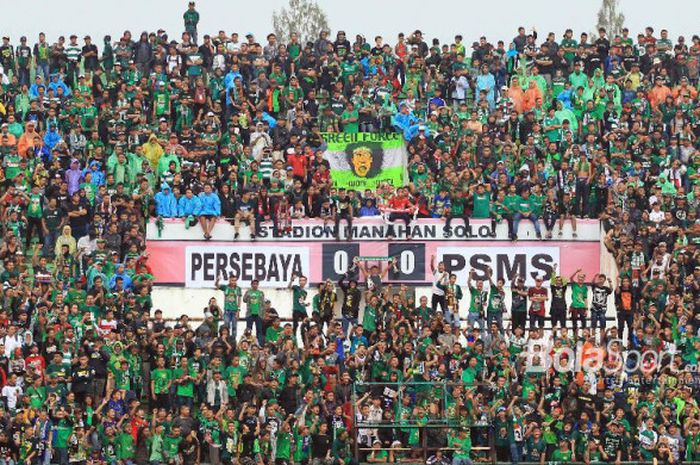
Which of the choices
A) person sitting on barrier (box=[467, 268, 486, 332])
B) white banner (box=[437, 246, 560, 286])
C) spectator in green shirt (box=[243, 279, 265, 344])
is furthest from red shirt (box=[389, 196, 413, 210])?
spectator in green shirt (box=[243, 279, 265, 344])

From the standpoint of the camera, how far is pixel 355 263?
43.6m

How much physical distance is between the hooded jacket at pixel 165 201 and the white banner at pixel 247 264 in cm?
100

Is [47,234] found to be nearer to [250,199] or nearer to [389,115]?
[250,199]

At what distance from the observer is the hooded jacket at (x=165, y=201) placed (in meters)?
43.9

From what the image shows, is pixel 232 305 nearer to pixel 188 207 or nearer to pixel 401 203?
pixel 188 207

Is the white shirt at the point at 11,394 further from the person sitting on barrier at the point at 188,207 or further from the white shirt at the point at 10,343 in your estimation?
the person sitting on barrier at the point at 188,207

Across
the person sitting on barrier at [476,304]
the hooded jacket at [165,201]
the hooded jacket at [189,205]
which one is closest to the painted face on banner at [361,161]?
the hooded jacket at [189,205]

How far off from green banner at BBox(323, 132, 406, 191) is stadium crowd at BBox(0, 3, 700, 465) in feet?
1.31

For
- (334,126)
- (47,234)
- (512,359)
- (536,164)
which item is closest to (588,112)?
(536,164)

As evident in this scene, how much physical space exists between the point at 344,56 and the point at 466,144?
4.33m

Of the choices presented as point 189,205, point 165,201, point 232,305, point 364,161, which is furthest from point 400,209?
point 165,201

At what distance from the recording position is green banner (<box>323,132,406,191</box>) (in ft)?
151

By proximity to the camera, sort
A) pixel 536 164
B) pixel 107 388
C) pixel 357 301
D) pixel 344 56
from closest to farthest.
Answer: pixel 107 388, pixel 357 301, pixel 536 164, pixel 344 56

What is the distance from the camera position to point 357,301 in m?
42.1
